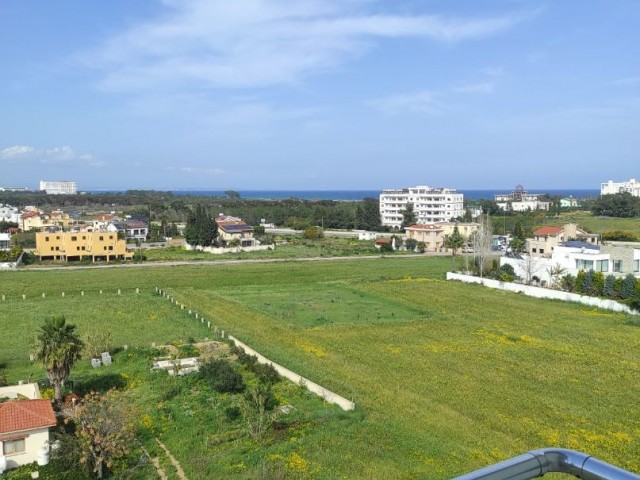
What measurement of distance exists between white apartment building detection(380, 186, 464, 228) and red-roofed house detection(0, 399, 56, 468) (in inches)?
3350

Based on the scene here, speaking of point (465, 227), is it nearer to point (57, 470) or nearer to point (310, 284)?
point (310, 284)

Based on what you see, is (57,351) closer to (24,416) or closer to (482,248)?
(24,416)

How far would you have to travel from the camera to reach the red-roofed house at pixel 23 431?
46.0 feet

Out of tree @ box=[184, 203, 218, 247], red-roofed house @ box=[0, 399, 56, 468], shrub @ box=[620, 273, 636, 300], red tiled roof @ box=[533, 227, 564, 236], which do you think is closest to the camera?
red-roofed house @ box=[0, 399, 56, 468]

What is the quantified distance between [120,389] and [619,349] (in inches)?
804

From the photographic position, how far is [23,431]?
14148 millimetres

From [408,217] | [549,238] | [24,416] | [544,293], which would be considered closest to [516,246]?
[549,238]

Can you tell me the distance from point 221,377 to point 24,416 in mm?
6361

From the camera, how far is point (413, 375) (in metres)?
20.9

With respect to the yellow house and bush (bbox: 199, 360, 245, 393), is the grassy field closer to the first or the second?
bush (bbox: 199, 360, 245, 393)

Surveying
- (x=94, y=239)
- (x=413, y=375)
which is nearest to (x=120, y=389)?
(x=413, y=375)

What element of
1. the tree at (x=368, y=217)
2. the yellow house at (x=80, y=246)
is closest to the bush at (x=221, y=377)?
the yellow house at (x=80, y=246)

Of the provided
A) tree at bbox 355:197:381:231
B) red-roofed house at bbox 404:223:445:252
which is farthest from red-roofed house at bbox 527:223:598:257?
tree at bbox 355:197:381:231

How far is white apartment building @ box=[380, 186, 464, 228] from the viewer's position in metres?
99.1
